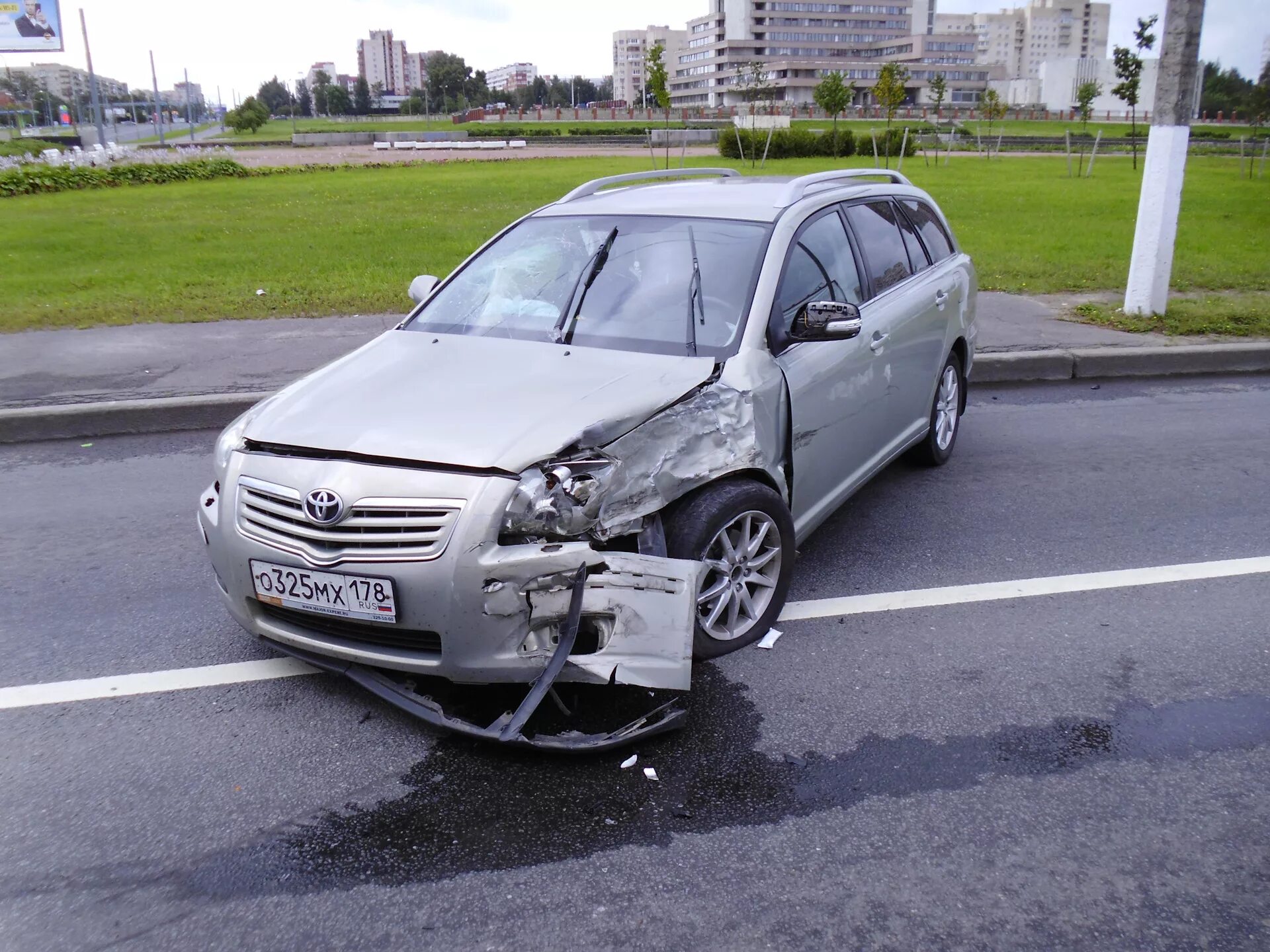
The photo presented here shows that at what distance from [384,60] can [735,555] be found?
198m

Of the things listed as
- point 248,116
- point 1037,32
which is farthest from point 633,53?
point 248,116

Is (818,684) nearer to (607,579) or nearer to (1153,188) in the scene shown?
(607,579)

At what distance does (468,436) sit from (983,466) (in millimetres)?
3938

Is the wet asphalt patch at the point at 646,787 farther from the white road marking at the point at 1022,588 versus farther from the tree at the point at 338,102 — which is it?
the tree at the point at 338,102

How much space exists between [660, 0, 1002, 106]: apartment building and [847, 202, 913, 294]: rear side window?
122m

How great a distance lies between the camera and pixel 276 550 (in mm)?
3209

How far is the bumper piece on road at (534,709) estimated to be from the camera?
9.96ft

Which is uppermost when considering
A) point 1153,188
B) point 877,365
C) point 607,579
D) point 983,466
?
point 1153,188

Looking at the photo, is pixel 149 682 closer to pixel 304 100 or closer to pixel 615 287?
pixel 615 287

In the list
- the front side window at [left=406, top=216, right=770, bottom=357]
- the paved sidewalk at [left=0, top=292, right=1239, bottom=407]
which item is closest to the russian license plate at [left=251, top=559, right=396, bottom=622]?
the front side window at [left=406, top=216, right=770, bottom=357]

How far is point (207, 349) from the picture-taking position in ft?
28.5

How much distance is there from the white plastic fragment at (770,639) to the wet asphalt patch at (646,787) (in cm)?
41

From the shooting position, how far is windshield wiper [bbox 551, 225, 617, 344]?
422cm

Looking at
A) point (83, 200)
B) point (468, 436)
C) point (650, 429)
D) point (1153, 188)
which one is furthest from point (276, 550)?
point (83, 200)
